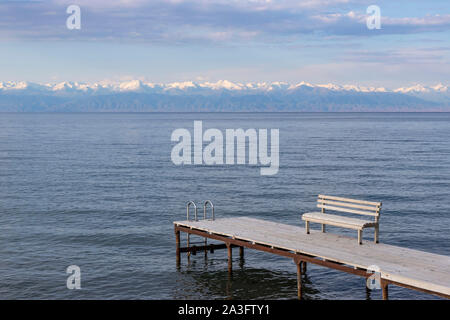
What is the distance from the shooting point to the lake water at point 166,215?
2116 centimetres

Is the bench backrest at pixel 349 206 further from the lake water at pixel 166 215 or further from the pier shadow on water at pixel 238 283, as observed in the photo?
the pier shadow on water at pixel 238 283

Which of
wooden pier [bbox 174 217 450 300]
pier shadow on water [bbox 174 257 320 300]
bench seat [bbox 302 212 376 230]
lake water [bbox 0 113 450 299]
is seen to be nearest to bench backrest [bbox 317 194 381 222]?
bench seat [bbox 302 212 376 230]

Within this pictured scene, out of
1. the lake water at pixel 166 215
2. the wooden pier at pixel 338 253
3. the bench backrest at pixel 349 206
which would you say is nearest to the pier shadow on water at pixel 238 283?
the lake water at pixel 166 215

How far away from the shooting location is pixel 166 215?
34.2m

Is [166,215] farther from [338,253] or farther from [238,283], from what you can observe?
[338,253]

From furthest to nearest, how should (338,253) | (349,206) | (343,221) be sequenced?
1. (349,206)
2. (343,221)
3. (338,253)

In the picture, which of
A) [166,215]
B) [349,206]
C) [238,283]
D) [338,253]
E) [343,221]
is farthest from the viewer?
[166,215]

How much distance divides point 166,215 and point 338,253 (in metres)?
17.7

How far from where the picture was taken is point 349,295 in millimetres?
19922

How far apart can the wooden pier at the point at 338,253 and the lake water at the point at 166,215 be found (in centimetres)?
179

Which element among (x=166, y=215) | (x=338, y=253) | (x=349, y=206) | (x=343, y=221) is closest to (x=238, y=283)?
(x=343, y=221)

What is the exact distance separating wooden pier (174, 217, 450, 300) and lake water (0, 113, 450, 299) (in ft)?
5.86

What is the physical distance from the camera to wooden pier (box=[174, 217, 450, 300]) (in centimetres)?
1542
